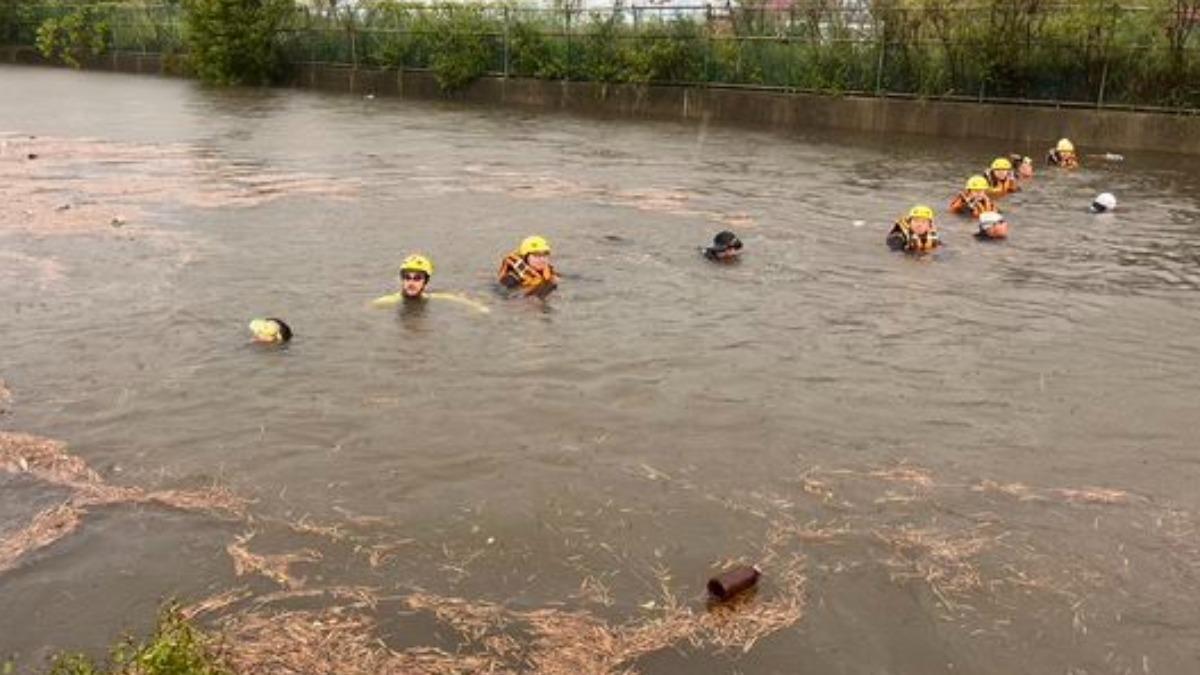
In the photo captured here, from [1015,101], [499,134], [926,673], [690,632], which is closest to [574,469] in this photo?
[690,632]

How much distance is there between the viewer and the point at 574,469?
297 inches

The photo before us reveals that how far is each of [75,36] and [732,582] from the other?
51351 millimetres

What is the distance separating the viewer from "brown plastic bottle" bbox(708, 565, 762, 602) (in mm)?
5891

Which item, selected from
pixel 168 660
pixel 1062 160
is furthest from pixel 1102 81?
pixel 168 660

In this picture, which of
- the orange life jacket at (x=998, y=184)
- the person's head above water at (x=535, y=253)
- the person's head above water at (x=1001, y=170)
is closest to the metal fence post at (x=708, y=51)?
the orange life jacket at (x=998, y=184)

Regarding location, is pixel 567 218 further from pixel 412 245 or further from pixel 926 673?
pixel 926 673

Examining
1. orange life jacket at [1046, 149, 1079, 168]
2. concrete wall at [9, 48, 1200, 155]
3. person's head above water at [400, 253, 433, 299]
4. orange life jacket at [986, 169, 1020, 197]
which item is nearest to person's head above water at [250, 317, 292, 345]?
person's head above water at [400, 253, 433, 299]

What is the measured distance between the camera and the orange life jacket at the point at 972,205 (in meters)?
16.2

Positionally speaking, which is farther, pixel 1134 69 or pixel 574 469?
pixel 1134 69

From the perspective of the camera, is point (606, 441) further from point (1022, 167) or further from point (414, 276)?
point (1022, 167)

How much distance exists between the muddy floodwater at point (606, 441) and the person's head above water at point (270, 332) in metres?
0.19

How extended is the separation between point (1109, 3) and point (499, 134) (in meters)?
14.1

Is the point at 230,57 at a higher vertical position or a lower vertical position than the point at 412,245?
higher

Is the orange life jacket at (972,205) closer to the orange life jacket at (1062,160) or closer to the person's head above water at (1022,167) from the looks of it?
the person's head above water at (1022,167)
